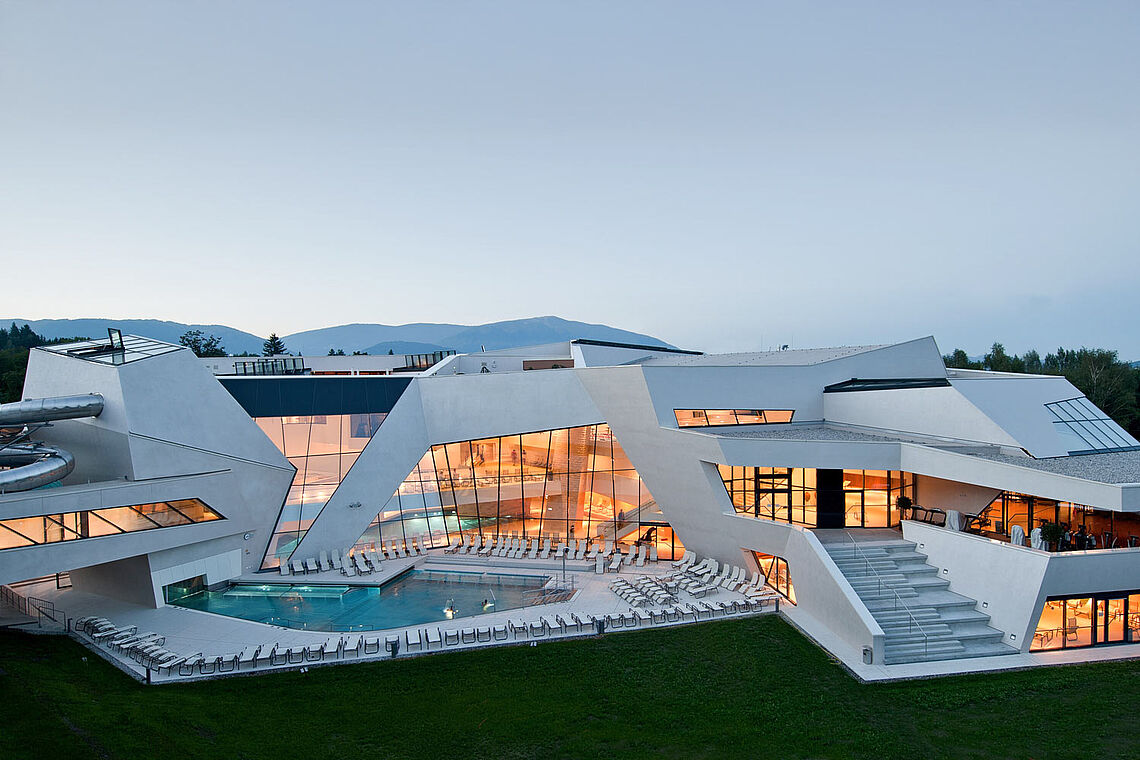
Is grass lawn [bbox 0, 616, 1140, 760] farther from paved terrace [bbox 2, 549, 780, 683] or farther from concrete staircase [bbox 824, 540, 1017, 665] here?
concrete staircase [bbox 824, 540, 1017, 665]

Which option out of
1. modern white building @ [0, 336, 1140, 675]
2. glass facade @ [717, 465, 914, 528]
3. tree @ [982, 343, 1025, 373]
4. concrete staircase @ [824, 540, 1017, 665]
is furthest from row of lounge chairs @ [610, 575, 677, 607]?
tree @ [982, 343, 1025, 373]

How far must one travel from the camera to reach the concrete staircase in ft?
54.7

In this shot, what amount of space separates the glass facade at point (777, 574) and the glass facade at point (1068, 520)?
19.8 feet

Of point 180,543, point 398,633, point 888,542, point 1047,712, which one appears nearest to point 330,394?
point 180,543

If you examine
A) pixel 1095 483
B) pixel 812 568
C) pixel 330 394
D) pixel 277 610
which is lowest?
pixel 277 610

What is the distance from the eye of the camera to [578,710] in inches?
571

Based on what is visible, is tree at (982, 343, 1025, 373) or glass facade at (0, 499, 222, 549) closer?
glass facade at (0, 499, 222, 549)

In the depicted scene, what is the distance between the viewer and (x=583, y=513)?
95.7 ft

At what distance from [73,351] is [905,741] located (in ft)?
93.3

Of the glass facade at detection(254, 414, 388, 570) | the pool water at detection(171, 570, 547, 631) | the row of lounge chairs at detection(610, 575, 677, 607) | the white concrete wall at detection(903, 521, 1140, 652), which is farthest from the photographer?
the glass facade at detection(254, 414, 388, 570)

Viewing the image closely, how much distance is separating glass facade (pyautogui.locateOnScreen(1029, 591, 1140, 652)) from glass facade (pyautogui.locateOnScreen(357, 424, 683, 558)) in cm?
1371

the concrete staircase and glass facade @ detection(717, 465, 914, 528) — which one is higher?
glass facade @ detection(717, 465, 914, 528)

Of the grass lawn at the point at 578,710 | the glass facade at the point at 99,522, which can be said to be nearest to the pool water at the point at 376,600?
the glass facade at the point at 99,522

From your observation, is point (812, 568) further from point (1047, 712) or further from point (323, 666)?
point (323, 666)
